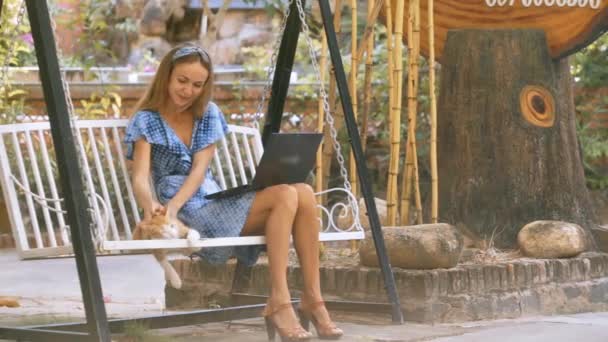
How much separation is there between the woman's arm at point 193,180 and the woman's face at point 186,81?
0.19m

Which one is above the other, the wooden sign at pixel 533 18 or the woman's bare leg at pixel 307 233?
the wooden sign at pixel 533 18

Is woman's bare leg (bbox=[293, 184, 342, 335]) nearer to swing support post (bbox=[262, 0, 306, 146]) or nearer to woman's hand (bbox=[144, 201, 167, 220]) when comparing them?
woman's hand (bbox=[144, 201, 167, 220])

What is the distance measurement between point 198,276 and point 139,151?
1.34 meters

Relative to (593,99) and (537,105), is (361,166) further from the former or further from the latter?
(593,99)

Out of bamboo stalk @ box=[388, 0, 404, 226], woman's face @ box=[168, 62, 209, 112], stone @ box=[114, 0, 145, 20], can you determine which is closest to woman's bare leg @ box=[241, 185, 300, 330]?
woman's face @ box=[168, 62, 209, 112]

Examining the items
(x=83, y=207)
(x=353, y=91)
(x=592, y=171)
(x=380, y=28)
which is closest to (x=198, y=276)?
(x=353, y=91)

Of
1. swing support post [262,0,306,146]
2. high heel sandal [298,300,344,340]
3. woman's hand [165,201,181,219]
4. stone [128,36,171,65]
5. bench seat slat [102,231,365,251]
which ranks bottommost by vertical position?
high heel sandal [298,300,344,340]

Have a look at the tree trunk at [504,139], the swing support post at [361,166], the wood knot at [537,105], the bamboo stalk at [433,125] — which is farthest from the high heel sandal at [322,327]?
the wood knot at [537,105]

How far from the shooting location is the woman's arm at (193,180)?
3.90 meters

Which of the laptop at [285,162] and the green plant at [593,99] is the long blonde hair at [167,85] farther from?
the green plant at [593,99]

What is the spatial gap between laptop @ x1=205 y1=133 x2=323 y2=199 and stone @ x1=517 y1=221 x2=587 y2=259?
153cm

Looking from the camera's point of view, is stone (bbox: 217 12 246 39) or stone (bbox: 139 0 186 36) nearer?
stone (bbox: 139 0 186 36)

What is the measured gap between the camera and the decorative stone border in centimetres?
459

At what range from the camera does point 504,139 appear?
17.8 ft
